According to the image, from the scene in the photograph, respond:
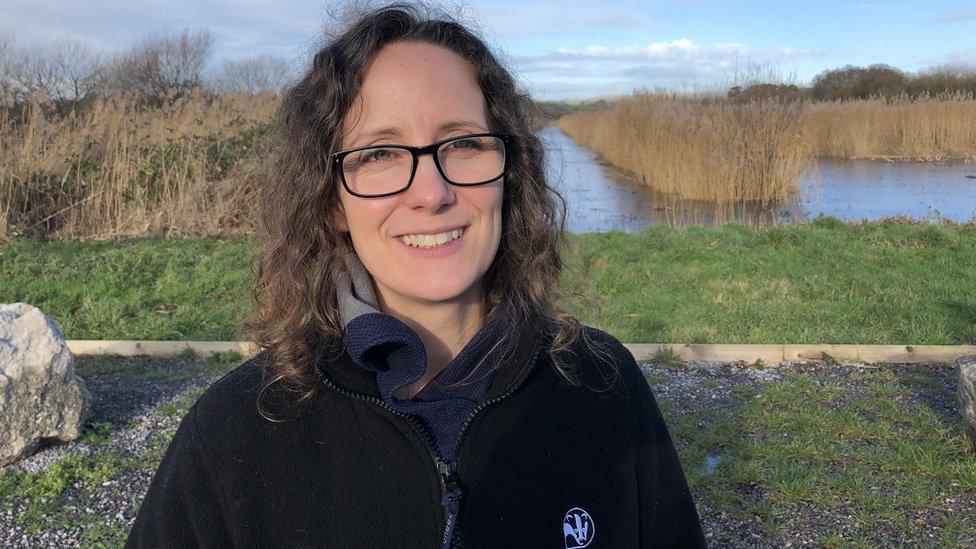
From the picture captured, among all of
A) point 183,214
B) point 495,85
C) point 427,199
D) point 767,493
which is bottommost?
point 767,493

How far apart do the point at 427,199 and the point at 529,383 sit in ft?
1.35

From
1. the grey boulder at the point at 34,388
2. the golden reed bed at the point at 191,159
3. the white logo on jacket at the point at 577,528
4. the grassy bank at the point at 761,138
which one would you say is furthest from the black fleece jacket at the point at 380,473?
the grassy bank at the point at 761,138

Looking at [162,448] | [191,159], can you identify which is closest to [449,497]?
[162,448]

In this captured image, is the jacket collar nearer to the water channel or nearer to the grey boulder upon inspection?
the grey boulder

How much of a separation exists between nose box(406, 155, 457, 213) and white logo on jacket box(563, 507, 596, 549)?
0.62m

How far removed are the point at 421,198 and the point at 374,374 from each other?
0.33m

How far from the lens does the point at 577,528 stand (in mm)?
1537

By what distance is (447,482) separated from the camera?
1451mm

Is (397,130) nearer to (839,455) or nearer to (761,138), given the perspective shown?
(839,455)

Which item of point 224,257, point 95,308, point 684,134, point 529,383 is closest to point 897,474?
point 529,383

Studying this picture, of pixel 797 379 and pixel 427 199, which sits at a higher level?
pixel 427 199

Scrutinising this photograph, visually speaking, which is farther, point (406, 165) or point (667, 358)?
point (667, 358)

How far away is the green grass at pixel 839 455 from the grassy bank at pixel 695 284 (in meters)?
1.24

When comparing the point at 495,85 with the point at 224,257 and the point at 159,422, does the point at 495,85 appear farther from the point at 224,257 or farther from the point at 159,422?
the point at 224,257
